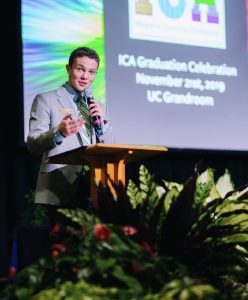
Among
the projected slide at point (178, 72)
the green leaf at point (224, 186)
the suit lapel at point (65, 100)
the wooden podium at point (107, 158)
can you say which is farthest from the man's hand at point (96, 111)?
the projected slide at point (178, 72)

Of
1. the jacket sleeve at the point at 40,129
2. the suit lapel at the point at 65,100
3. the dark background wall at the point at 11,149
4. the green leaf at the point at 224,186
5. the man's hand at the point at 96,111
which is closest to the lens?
the green leaf at the point at 224,186

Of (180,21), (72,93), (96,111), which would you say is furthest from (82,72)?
(180,21)

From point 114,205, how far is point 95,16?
262 centimetres

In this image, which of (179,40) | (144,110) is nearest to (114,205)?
(144,110)

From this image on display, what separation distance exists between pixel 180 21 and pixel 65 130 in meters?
2.34

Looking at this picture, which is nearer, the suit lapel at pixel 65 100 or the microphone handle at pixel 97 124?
the microphone handle at pixel 97 124

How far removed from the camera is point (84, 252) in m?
1.19

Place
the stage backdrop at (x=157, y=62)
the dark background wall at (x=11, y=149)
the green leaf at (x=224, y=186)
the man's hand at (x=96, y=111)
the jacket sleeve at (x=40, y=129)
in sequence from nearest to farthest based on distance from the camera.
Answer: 1. the green leaf at (x=224, y=186)
2. the jacket sleeve at (x=40, y=129)
3. the man's hand at (x=96, y=111)
4. the stage backdrop at (x=157, y=62)
5. the dark background wall at (x=11, y=149)

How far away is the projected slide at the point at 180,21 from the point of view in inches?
156

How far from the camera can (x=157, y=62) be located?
3.98 meters

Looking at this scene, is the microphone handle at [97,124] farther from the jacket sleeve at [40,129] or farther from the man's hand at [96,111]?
the jacket sleeve at [40,129]

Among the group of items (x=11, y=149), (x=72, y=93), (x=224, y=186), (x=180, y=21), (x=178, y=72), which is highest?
(x=180, y=21)

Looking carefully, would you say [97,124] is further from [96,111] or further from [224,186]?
[224,186]

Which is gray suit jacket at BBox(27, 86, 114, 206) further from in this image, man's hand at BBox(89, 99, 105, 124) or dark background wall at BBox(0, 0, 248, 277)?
dark background wall at BBox(0, 0, 248, 277)
